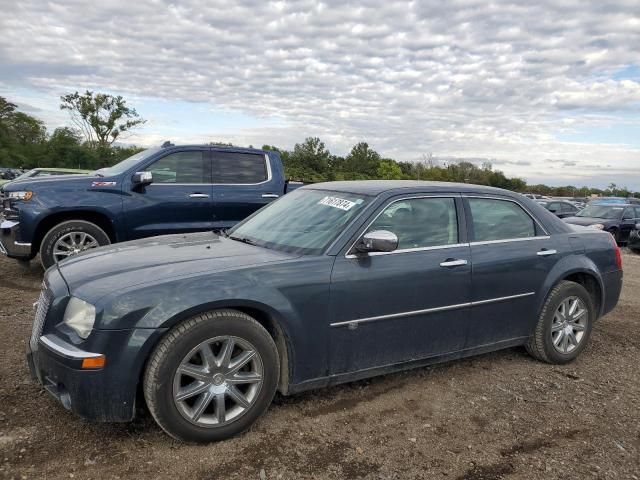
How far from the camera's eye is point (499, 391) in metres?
4.16

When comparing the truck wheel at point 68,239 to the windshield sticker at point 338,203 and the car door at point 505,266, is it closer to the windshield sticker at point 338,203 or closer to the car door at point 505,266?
the windshield sticker at point 338,203

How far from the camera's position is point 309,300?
3.42m

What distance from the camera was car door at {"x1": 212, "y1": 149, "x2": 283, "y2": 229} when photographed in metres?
7.96

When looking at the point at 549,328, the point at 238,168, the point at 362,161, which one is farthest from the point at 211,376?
the point at 362,161

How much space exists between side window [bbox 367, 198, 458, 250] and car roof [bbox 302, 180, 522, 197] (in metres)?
0.10

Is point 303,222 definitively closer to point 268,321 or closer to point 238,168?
point 268,321

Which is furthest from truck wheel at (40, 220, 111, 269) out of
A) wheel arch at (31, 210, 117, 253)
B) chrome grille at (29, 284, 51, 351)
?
chrome grille at (29, 284, 51, 351)

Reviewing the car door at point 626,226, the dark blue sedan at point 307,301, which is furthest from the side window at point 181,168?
the car door at point 626,226

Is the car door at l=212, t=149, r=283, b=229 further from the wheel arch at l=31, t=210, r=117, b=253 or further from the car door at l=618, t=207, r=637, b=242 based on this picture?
the car door at l=618, t=207, r=637, b=242

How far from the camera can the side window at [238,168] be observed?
8.06 meters

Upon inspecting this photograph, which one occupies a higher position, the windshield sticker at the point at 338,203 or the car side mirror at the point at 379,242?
the windshield sticker at the point at 338,203

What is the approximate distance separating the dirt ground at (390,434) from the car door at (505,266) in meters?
0.44

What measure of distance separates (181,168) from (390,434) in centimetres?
555

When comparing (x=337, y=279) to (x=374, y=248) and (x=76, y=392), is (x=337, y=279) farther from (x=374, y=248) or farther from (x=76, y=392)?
(x=76, y=392)
